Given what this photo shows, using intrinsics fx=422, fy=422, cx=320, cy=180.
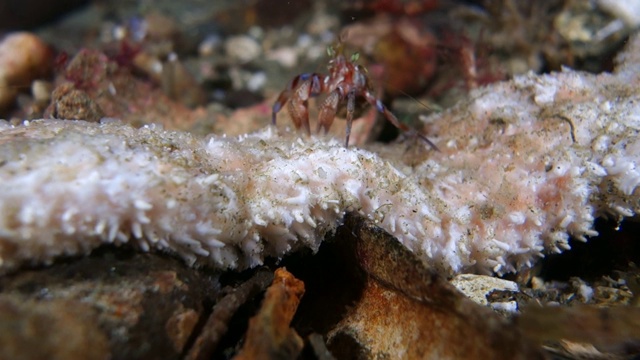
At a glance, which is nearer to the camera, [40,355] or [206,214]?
[40,355]

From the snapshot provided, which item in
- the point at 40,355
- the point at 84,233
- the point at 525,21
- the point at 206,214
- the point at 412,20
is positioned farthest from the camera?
the point at 412,20

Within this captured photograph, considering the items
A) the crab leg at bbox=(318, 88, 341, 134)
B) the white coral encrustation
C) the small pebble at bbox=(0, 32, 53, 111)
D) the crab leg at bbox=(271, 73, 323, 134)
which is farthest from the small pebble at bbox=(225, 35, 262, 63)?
the white coral encrustation

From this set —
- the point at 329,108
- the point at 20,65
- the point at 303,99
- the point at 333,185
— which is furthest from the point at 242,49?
the point at 333,185

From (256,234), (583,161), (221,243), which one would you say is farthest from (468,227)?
(221,243)

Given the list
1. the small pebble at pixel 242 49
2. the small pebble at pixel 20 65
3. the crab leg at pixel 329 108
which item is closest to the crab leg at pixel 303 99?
the crab leg at pixel 329 108

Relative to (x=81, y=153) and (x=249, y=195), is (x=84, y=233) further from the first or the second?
(x=249, y=195)

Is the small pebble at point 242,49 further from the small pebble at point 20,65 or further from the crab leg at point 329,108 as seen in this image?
the crab leg at point 329,108

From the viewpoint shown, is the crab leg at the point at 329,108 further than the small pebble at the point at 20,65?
No

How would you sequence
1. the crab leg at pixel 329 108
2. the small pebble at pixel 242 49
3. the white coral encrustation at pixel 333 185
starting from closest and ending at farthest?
the white coral encrustation at pixel 333 185
the crab leg at pixel 329 108
the small pebble at pixel 242 49
